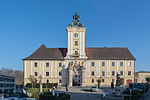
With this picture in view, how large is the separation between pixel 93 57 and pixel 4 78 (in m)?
31.7

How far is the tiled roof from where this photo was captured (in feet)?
173

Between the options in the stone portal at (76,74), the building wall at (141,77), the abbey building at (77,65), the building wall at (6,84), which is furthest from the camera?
the building wall at (141,77)

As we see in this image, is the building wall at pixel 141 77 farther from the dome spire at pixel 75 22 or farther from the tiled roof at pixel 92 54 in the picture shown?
the dome spire at pixel 75 22

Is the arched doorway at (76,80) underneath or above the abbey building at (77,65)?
underneath

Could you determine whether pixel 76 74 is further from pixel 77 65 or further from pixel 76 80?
pixel 77 65

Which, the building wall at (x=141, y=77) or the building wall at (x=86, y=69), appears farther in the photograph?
the building wall at (x=141, y=77)

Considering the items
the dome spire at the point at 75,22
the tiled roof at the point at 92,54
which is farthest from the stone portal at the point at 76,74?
the dome spire at the point at 75,22

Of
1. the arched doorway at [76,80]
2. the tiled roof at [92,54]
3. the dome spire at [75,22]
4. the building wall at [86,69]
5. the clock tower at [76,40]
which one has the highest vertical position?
the dome spire at [75,22]

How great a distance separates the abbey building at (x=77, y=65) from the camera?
52094 millimetres

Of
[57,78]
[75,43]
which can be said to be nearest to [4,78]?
[57,78]

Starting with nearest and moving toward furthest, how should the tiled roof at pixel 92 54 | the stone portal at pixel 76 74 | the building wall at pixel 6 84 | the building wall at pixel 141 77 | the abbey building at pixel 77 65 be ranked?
the stone portal at pixel 76 74 < the abbey building at pixel 77 65 < the tiled roof at pixel 92 54 < the building wall at pixel 6 84 < the building wall at pixel 141 77

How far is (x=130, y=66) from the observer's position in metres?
52.7

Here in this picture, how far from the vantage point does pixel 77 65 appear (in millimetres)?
51688

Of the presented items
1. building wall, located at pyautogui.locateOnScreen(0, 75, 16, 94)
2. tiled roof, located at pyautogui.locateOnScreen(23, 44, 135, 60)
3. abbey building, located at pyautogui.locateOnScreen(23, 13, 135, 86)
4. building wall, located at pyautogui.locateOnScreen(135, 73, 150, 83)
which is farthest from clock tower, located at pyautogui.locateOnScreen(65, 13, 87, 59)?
building wall, located at pyautogui.locateOnScreen(135, 73, 150, 83)
